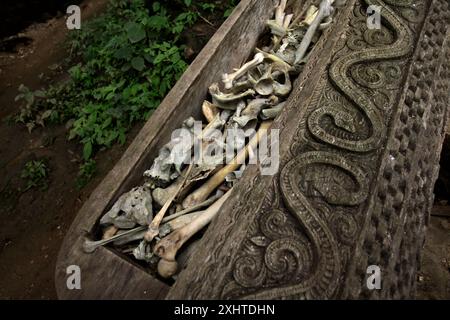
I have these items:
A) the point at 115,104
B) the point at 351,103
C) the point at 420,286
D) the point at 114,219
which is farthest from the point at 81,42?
the point at 420,286

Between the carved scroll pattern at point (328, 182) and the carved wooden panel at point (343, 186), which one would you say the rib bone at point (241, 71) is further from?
the carved scroll pattern at point (328, 182)

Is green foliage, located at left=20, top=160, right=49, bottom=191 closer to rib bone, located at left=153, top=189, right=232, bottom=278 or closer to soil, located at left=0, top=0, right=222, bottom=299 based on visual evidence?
soil, located at left=0, top=0, right=222, bottom=299

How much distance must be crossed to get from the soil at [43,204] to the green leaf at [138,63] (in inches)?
22.3

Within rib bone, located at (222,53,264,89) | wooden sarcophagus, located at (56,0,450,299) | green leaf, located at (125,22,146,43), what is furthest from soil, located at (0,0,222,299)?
wooden sarcophagus, located at (56,0,450,299)

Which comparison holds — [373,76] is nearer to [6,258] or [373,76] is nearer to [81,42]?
[6,258]

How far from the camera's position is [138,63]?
3.64 meters

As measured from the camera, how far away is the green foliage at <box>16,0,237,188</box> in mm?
3582

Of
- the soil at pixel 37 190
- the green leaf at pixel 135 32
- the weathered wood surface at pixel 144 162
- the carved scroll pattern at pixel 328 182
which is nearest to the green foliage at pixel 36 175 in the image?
the soil at pixel 37 190

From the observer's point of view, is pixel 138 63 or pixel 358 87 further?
pixel 138 63

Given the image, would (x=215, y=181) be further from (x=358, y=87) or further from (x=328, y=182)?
(x=358, y=87)

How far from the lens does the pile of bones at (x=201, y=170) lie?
1910 millimetres

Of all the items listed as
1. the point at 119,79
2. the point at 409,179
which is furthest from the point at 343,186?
the point at 119,79

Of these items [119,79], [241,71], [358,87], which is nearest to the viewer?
[358,87]

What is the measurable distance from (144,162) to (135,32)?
2044 mm
